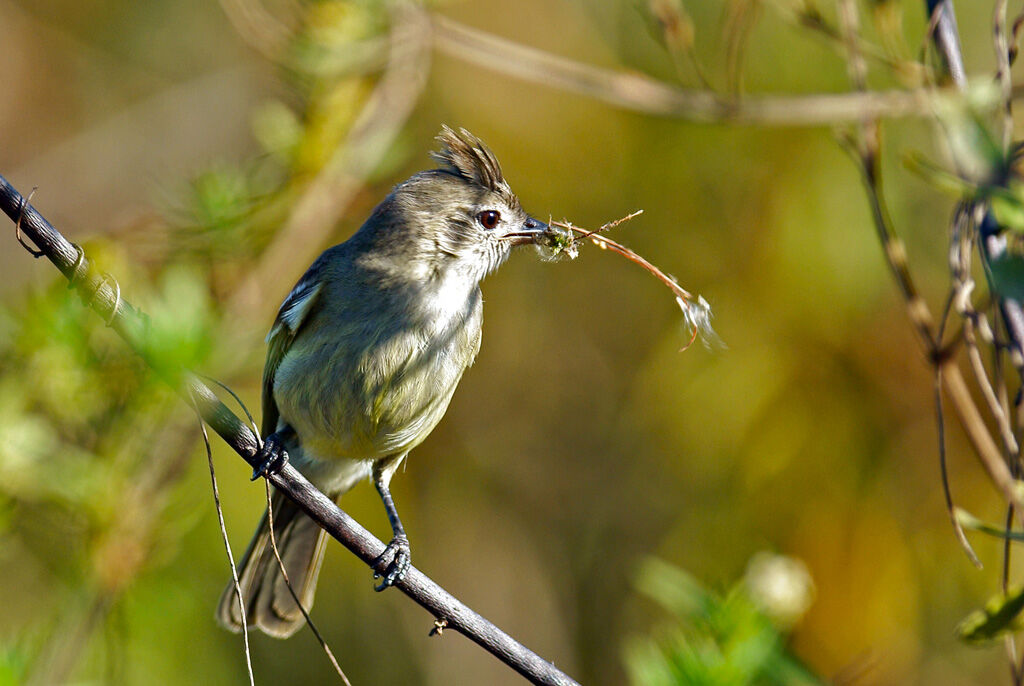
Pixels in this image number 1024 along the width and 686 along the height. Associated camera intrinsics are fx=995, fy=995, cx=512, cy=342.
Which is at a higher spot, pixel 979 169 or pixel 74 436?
pixel 979 169

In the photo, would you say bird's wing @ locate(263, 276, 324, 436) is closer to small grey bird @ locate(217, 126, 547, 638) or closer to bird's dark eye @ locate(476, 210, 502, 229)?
small grey bird @ locate(217, 126, 547, 638)

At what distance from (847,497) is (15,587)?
3.78m

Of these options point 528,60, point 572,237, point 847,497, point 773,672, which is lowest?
point 847,497

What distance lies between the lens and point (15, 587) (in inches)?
176

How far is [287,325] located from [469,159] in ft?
2.84

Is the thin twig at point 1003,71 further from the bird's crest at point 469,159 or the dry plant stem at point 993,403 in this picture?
the bird's crest at point 469,159

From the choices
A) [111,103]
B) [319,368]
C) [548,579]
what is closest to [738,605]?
[319,368]

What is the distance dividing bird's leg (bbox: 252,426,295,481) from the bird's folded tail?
30cm

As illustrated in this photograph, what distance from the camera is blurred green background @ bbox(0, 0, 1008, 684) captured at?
151 inches

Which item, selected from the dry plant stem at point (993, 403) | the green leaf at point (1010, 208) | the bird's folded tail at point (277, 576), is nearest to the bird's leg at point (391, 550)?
the bird's folded tail at point (277, 576)

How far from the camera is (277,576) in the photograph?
3705mm

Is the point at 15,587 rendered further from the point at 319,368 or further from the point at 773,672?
the point at 773,672

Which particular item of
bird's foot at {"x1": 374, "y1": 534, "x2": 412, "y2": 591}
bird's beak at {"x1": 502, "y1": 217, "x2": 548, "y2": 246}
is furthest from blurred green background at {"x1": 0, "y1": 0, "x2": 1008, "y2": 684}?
bird's foot at {"x1": 374, "y1": 534, "x2": 412, "y2": 591}

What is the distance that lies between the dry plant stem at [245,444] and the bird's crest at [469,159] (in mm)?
1498
